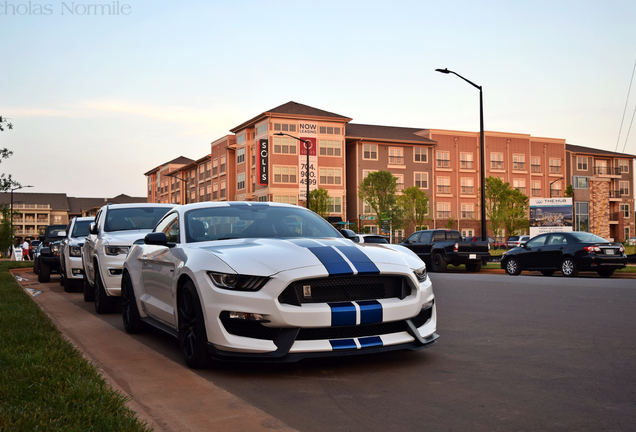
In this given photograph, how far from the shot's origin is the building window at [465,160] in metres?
80.8

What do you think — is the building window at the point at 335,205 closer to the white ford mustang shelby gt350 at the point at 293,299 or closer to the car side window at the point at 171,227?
the car side window at the point at 171,227

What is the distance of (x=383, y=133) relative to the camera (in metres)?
78.0

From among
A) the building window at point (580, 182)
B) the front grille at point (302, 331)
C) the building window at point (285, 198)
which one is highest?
the building window at point (580, 182)

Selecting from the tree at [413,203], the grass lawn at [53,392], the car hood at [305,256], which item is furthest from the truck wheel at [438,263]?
the tree at [413,203]

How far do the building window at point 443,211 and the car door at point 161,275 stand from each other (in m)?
73.3

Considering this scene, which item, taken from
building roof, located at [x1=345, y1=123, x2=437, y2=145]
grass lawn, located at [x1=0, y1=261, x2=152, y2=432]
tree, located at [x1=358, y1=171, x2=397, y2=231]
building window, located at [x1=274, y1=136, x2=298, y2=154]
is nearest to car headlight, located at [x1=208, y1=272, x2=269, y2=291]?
grass lawn, located at [x1=0, y1=261, x2=152, y2=432]

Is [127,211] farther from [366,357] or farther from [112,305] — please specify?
[366,357]

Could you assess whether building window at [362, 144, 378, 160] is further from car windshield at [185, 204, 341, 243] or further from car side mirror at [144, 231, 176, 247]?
car side mirror at [144, 231, 176, 247]

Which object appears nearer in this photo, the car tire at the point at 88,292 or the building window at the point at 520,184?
the car tire at the point at 88,292

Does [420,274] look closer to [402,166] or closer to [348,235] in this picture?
[348,235]

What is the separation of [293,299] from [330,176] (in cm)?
6572

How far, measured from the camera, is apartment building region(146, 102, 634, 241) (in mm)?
69062

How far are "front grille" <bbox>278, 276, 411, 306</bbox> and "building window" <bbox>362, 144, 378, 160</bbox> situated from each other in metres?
69.7

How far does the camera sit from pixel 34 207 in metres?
169
